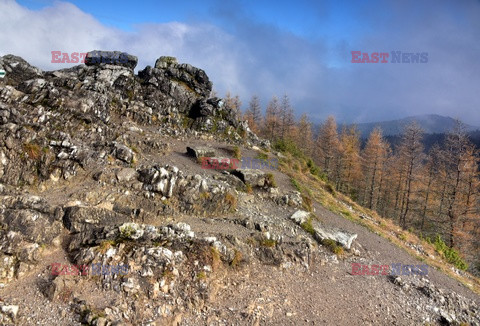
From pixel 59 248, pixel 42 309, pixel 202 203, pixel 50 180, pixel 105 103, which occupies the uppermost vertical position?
pixel 105 103

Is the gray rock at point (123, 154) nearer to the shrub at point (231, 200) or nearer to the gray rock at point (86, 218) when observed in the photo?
the gray rock at point (86, 218)

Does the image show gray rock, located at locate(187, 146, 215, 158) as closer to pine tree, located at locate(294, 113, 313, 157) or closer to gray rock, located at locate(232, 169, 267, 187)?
gray rock, located at locate(232, 169, 267, 187)

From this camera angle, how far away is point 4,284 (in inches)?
325

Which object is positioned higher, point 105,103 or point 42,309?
point 105,103

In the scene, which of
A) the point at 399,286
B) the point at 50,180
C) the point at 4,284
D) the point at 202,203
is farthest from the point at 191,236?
the point at 399,286

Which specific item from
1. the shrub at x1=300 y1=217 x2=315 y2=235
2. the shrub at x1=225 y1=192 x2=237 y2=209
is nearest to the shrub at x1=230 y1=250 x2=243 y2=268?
the shrub at x1=225 y1=192 x2=237 y2=209

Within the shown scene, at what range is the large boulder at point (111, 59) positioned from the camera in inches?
1195

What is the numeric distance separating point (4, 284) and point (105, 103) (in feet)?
57.3

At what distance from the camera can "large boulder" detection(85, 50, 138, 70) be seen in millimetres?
30344

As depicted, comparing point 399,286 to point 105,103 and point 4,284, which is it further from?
point 105,103

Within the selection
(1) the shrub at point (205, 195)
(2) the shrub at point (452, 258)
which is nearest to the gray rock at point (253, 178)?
(1) the shrub at point (205, 195)

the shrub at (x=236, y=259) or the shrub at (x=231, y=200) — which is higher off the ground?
the shrub at (x=231, y=200)

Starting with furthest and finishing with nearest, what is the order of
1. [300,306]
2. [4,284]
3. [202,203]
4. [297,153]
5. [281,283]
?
[297,153] < [202,203] < [281,283] < [300,306] < [4,284]

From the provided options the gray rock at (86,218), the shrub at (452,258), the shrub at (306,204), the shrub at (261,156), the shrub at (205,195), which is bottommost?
the shrub at (452,258)
